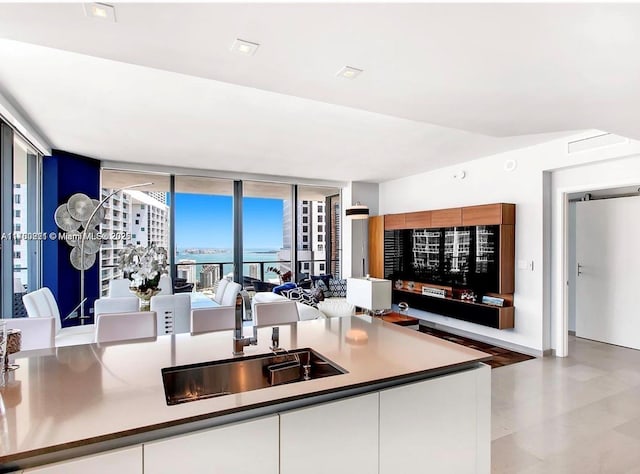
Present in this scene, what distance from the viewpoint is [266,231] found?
272 inches

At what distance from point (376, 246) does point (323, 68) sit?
5.36 m

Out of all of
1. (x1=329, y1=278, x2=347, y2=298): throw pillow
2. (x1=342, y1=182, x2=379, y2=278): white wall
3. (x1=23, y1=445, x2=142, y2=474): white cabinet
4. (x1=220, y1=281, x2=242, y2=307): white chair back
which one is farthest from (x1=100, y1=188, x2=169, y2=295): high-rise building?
(x1=23, y1=445, x2=142, y2=474): white cabinet

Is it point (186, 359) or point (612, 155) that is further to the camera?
point (612, 155)

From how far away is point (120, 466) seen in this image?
3.65 ft

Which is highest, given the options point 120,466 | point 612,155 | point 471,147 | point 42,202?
point 471,147

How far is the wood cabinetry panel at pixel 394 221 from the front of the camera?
650 centimetres

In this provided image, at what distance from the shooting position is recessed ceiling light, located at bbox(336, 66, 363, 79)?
197 cm

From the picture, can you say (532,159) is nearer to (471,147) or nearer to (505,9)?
(471,147)

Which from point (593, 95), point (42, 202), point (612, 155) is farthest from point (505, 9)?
point (42, 202)

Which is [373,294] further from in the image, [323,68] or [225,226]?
[225,226]

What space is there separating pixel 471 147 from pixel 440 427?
398cm

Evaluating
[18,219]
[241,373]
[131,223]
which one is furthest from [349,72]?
[131,223]

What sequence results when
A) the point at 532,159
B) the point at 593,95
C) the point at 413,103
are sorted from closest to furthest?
the point at 593,95 → the point at 413,103 → the point at 532,159

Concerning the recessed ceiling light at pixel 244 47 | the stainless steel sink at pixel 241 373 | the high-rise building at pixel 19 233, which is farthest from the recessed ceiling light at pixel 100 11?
the high-rise building at pixel 19 233
